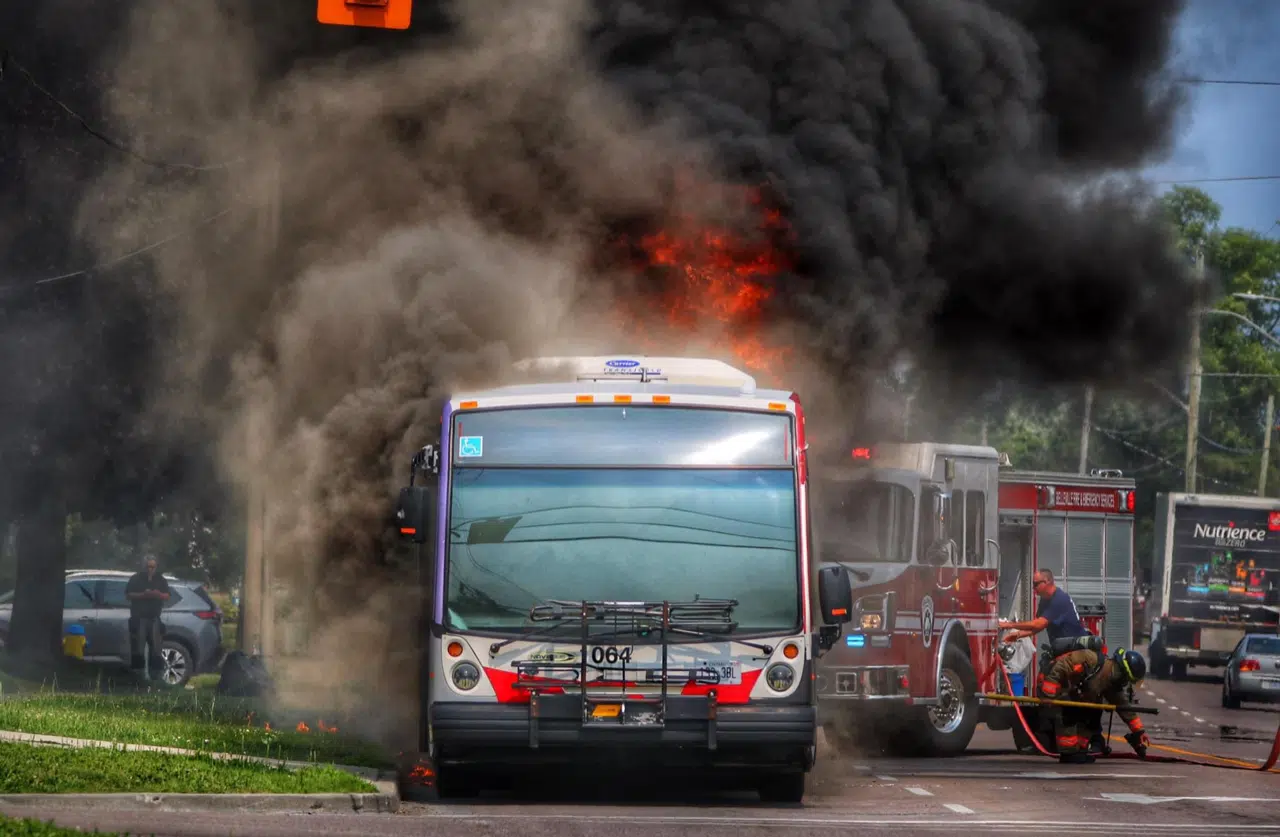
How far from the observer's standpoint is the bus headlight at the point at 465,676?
40.0 feet

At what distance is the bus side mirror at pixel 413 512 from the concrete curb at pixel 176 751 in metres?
1.55

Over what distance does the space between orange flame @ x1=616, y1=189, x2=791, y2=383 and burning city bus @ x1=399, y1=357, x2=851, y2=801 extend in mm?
6889

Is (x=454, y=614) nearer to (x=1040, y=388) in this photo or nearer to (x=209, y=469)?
(x=1040, y=388)

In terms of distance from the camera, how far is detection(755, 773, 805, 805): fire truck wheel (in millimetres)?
13055

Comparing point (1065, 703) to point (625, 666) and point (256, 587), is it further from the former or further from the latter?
point (256, 587)

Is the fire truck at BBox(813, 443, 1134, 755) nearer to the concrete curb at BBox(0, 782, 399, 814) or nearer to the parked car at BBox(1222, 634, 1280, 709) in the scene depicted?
the concrete curb at BBox(0, 782, 399, 814)

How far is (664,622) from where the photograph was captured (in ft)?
40.2

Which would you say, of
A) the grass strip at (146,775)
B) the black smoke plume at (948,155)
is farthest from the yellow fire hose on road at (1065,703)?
the grass strip at (146,775)

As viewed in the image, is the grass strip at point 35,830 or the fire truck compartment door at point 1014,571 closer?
the grass strip at point 35,830

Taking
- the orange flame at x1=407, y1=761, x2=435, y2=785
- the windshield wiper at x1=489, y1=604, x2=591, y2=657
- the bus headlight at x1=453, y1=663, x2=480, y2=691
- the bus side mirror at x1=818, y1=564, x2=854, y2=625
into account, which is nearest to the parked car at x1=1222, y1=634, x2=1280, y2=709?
the orange flame at x1=407, y1=761, x2=435, y2=785

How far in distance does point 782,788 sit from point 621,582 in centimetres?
187

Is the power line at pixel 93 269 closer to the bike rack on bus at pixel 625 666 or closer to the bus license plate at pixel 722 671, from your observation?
the bike rack on bus at pixel 625 666

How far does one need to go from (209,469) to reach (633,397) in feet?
55.3

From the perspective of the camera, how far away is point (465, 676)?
12219 millimetres
